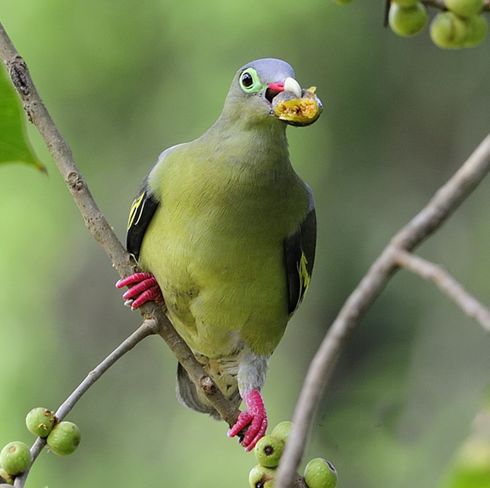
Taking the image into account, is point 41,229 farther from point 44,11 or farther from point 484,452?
point 484,452

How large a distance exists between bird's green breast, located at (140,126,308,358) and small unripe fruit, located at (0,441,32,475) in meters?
1.44

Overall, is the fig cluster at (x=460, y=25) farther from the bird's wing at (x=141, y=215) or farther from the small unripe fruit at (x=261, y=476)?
the bird's wing at (x=141, y=215)

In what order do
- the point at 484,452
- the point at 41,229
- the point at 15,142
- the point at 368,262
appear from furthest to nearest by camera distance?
the point at 41,229 < the point at 368,262 < the point at 15,142 < the point at 484,452

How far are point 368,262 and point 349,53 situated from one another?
2236 mm

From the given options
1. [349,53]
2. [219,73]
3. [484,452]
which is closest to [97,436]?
[219,73]

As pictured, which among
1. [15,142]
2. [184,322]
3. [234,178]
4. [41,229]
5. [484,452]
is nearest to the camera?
[484,452]

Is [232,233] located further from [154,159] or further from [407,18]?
[154,159]

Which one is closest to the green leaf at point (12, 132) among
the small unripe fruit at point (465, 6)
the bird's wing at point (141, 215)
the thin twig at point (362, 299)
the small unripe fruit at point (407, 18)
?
the small unripe fruit at point (407, 18)

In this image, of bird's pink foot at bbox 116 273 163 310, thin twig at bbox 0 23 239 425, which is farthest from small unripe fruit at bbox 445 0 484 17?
bird's pink foot at bbox 116 273 163 310

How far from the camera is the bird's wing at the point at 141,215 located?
393 cm

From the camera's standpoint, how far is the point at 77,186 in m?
2.73

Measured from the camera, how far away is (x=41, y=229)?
9938 mm

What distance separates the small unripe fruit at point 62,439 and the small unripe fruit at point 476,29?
1380 millimetres

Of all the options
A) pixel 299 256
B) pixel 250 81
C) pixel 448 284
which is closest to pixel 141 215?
pixel 299 256
